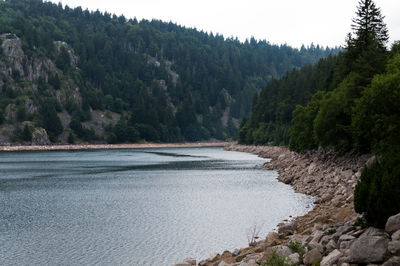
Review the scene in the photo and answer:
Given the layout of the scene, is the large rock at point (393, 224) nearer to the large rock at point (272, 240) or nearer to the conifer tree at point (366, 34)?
the large rock at point (272, 240)

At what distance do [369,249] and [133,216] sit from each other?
34353 mm

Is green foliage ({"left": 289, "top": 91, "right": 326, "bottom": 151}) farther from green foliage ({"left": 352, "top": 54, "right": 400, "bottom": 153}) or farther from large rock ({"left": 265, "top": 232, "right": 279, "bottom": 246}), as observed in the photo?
large rock ({"left": 265, "top": 232, "right": 279, "bottom": 246})

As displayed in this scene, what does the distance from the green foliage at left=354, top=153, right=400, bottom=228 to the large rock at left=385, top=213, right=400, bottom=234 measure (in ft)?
3.26

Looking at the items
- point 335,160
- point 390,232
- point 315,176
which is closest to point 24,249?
point 390,232

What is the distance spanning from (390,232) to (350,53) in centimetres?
6752

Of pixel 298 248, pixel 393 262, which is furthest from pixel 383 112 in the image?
pixel 393 262

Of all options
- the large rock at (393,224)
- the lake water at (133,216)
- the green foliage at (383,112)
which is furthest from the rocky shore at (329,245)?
the green foliage at (383,112)

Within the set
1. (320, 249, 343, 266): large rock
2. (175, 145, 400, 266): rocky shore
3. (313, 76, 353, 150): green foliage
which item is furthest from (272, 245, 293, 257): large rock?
(313, 76, 353, 150): green foliage

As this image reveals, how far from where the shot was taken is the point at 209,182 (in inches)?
3332

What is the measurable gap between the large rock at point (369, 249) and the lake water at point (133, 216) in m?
15.5

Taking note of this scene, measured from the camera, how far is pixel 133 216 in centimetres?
5150

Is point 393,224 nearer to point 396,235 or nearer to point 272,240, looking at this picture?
point 396,235

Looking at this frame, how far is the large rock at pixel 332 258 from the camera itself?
875 inches

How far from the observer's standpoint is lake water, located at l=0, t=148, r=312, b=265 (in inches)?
1421
